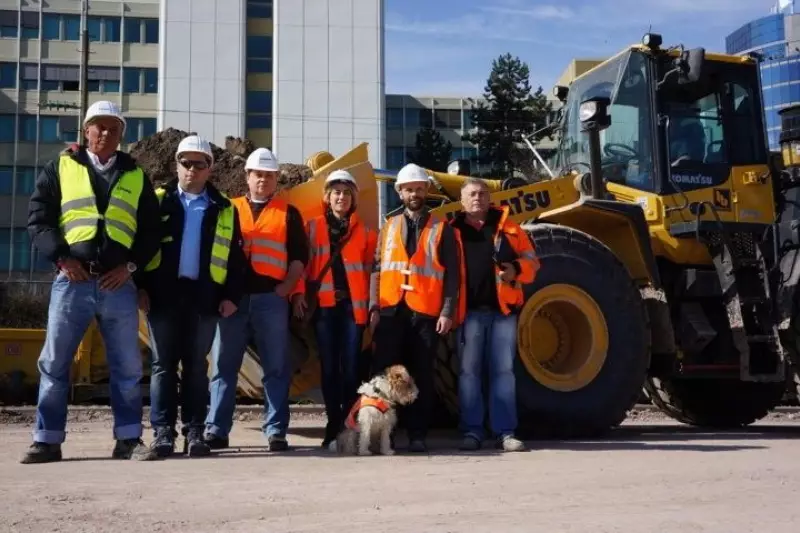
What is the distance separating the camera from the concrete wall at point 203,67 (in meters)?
42.9

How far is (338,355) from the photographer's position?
695 centimetres

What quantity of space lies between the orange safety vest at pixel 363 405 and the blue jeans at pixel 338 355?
33cm

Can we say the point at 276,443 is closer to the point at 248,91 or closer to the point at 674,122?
the point at 674,122

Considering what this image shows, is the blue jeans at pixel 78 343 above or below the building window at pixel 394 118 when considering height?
below

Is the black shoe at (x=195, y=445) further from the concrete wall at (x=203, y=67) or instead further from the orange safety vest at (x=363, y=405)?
the concrete wall at (x=203, y=67)

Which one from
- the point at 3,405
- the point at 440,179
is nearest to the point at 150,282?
the point at 440,179

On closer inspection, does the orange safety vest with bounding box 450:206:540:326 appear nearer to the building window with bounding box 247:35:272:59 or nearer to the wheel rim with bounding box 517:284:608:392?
the wheel rim with bounding box 517:284:608:392

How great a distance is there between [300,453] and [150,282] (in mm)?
1508

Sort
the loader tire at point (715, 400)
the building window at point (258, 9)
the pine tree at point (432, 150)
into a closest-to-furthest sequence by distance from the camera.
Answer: the loader tire at point (715, 400) < the building window at point (258, 9) < the pine tree at point (432, 150)

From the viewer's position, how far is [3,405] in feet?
46.5

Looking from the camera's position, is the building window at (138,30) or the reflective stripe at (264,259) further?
the building window at (138,30)

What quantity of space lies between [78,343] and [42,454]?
0.70m

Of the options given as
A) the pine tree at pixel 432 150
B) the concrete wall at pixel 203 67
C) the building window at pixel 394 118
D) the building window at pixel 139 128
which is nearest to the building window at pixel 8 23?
the building window at pixel 139 128

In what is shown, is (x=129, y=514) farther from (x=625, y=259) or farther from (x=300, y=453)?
(x=625, y=259)
